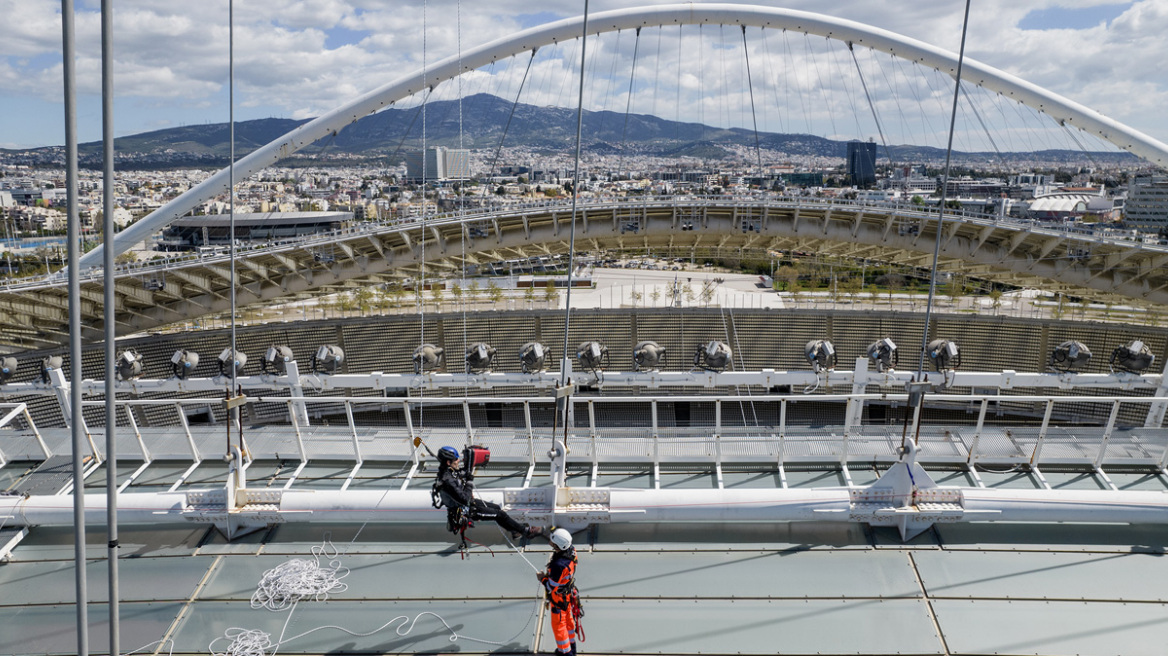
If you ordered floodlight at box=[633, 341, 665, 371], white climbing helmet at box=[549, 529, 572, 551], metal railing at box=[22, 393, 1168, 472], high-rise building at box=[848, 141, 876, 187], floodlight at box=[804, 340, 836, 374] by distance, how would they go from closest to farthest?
white climbing helmet at box=[549, 529, 572, 551], metal railing at box=[22, 393, 1168, 472], floodlight at box=[633, 341, 665, 371], floodlight at box=[804, 340, 836, 374], high-rise building at box=[848, 141, 876, 187]

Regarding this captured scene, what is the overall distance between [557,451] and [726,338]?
743 inches

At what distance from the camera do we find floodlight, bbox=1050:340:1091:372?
1199cm

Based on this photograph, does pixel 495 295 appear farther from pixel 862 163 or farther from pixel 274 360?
pixel 862 163

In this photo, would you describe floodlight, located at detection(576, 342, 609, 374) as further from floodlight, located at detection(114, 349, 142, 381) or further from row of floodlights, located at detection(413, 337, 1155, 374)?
floodlight, located at detection(114, 349, 142, 381)

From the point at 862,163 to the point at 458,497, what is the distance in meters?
40.0

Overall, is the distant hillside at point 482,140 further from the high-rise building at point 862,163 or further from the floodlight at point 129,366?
the floodlight at point 129,366

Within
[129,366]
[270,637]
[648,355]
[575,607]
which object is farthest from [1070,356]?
[129,366]

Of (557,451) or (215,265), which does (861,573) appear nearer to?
(557,451)

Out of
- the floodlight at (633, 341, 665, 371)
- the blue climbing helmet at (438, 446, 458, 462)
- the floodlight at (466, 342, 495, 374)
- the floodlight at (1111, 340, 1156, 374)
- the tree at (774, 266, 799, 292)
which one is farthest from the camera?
the tree at (774, 266, 799, 292)

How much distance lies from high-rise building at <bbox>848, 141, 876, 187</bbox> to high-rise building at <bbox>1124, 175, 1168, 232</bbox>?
→ 1641cm

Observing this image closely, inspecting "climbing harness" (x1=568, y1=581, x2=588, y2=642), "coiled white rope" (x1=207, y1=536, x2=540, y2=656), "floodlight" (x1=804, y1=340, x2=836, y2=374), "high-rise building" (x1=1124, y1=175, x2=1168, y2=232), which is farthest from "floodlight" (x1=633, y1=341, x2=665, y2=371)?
"high-rise building" (x1=1124, y1=175, x2=1168, y2=232)

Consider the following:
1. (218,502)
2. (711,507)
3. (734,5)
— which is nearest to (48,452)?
(218,502)

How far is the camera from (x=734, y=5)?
91.7 feet

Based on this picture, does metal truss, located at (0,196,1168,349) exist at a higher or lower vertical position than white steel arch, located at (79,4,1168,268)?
lower
